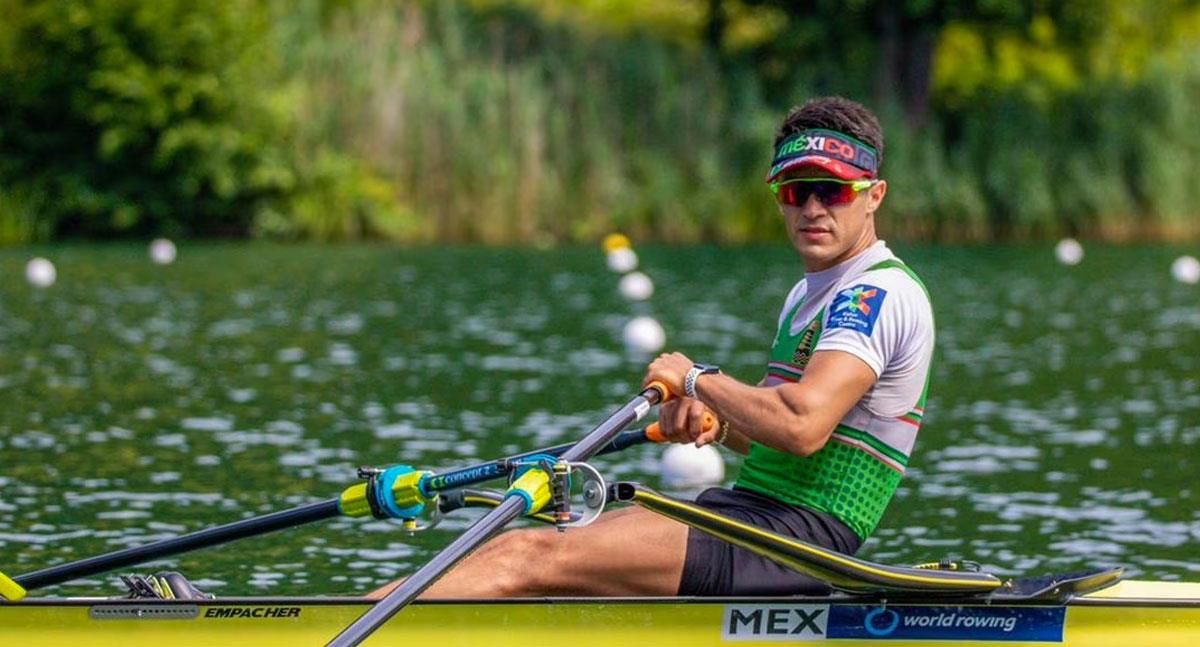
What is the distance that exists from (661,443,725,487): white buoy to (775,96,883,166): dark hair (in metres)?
6.53

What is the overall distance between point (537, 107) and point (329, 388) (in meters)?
20.6

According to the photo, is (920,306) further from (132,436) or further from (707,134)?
(707,134)

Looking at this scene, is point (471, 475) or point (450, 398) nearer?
point (471, 475)

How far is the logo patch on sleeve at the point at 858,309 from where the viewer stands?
693cm

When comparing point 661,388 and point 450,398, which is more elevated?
point 450,398

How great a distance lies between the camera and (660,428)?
7586 mm

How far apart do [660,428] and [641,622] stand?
809mm

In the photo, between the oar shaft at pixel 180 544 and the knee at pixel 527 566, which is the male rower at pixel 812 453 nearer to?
the knee at pixel 527 566

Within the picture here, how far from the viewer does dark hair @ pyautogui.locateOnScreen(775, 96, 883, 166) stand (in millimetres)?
→ 7160

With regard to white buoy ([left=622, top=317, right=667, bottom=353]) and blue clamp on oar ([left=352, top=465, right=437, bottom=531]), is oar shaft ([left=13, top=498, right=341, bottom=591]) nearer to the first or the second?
blue clamp on oar ([left=352, top=465, right=437, bottom=531])

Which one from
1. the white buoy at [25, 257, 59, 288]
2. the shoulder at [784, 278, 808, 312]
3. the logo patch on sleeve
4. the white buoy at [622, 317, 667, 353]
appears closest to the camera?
the logo patch on sleeve

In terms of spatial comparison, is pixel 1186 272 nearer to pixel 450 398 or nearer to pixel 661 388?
pixel 450 398

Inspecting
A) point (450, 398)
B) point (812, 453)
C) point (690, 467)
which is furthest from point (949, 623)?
point (450, 398)

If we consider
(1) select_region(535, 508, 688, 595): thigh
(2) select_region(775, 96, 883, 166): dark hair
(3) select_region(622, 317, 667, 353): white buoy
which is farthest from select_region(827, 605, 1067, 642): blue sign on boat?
(3) select_region(622, 317, 667, 353): white buoy
